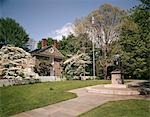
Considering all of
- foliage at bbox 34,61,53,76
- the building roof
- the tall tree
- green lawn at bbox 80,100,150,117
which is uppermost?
the tall tree

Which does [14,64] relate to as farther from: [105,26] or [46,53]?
[105,26]

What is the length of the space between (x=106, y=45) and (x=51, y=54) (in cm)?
800

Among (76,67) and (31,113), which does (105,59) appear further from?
(31,113)

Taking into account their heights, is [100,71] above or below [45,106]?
above

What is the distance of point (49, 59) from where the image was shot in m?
27.2

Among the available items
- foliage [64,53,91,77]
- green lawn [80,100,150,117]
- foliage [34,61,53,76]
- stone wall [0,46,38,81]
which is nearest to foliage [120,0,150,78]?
green lawn [80,100,150,117]

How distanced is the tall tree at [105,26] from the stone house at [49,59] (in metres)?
5.32

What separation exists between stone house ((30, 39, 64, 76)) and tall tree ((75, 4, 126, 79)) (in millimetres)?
5322

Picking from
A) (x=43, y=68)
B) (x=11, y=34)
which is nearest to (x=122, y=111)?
(x=43, y=68)

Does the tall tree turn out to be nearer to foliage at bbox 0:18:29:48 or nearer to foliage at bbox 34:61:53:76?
foliage at bbox 34:61:53:76

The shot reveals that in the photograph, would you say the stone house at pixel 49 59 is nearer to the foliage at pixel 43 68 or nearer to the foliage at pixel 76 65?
the foliage at pixel 43 68

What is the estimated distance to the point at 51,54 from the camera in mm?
27984

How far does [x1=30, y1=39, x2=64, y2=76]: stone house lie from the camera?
2482 centimetres

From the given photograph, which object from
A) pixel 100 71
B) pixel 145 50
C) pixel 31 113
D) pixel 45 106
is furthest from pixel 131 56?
pixel 100 71
